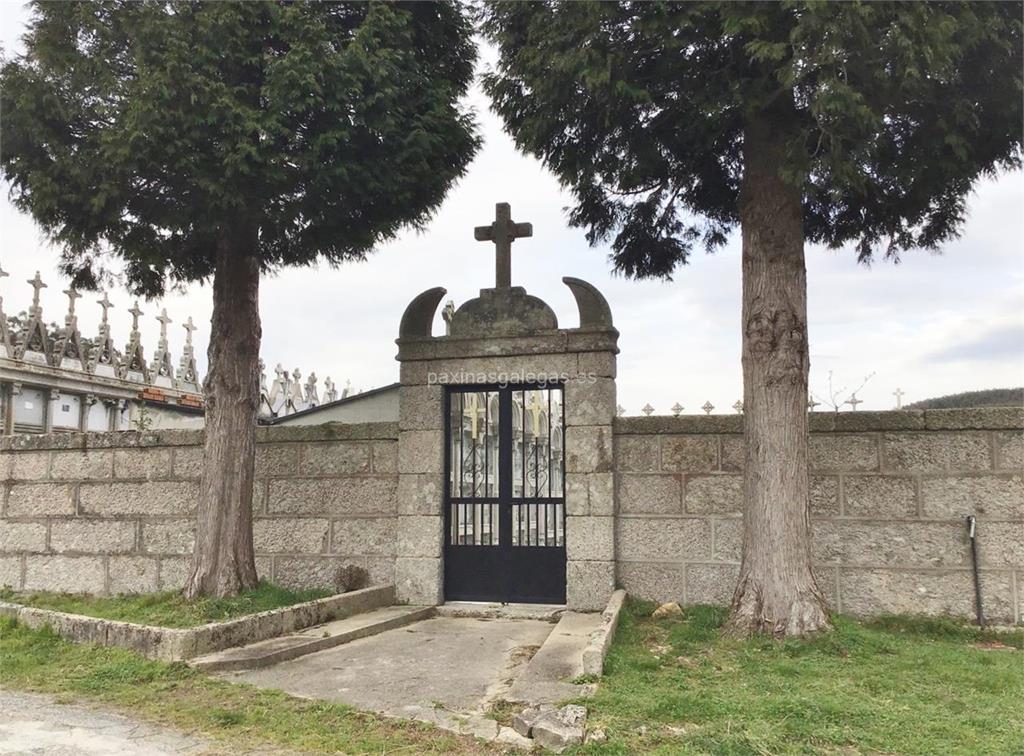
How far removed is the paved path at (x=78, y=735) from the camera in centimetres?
384

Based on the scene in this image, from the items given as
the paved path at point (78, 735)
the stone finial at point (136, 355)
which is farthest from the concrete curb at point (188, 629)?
the stone finial at point (136, 355)

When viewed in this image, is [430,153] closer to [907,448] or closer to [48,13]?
[48,13]

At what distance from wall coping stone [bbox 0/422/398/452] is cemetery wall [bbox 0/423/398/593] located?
0.04 ft

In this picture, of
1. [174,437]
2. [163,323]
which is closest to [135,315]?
[163,323]

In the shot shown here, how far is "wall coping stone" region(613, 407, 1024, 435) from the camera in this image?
6.43 metres

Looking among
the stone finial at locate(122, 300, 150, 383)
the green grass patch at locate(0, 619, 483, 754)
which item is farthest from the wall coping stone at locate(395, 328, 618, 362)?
the stone finial at locate(122, 300, 150, 383)

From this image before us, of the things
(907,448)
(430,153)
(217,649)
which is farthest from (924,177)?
(217,649)

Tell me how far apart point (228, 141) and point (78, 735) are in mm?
4117

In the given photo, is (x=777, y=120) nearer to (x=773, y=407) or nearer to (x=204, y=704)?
(x=773, y=407)

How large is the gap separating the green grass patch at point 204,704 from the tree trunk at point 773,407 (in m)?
2.89

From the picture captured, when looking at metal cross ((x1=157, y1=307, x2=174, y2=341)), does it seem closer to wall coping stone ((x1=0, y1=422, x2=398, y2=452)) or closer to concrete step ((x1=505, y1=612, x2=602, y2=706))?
wall coping stone ((x1=0, y1=422, x2=398, y2=452))

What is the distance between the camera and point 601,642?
199 inches

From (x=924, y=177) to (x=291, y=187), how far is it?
5.19 metres

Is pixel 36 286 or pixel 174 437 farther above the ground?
pixel 36 286
